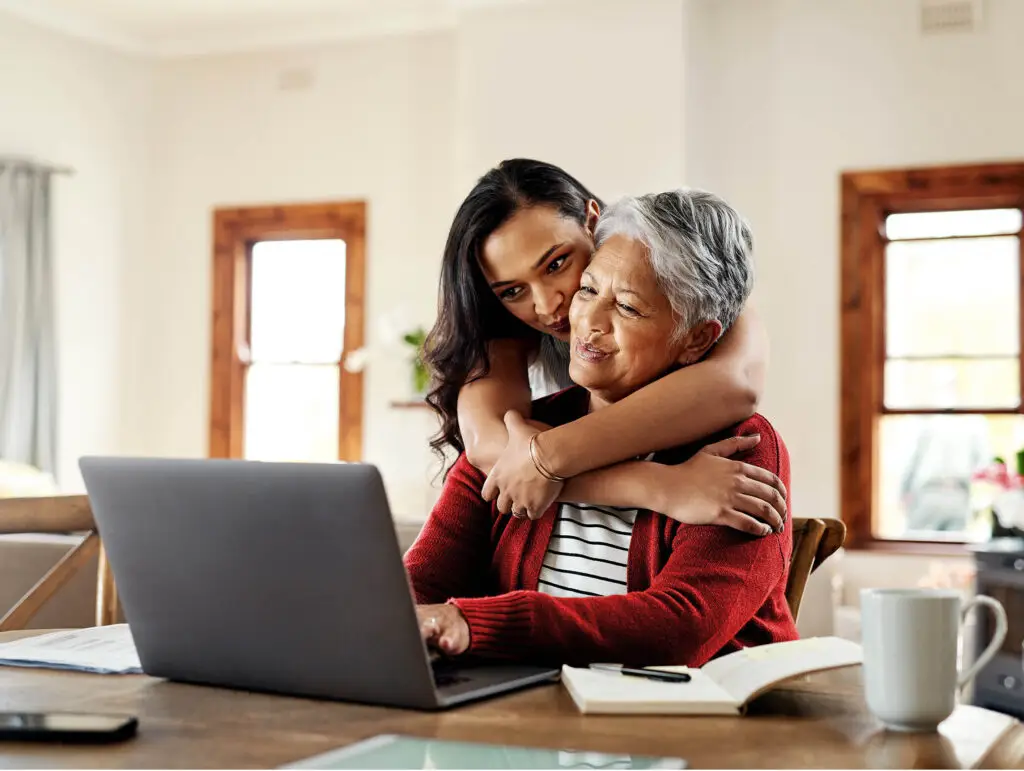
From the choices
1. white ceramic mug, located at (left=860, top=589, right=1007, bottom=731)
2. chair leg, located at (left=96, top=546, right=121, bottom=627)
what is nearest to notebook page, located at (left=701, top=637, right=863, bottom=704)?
white ceramic mug, located at (left=860, top=589, right=1007, bottom=731)

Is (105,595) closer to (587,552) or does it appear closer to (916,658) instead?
(587,552)

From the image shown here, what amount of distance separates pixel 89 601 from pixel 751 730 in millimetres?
2517

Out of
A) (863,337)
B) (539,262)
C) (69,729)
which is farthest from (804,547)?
(863,337)

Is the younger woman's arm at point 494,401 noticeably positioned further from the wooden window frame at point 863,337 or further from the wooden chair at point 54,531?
the wooden window frame at point 863,337

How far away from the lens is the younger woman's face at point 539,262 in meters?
1.81

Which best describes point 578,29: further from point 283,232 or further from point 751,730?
point 751,730

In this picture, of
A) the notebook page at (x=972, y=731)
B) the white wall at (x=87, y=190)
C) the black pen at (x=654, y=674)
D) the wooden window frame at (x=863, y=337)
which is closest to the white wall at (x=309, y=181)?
the white wall at (x=87, y=190)

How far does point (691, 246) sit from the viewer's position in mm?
1562

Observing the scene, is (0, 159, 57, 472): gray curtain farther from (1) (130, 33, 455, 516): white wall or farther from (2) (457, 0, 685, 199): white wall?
(2) (457, 0, 685, 199): white wall

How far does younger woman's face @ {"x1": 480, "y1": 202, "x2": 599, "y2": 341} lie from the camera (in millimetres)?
1810

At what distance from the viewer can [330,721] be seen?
1.03 meters

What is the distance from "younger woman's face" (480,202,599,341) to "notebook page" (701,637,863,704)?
73 cm

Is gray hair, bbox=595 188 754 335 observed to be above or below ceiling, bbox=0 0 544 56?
below

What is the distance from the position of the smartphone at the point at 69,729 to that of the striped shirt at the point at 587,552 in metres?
0.73
